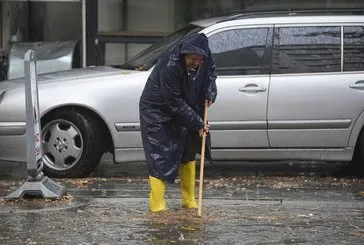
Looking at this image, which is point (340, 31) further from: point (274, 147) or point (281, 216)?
point (281, 216)

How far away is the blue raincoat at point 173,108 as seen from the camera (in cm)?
641

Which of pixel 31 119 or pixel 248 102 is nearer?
pixel 31 119

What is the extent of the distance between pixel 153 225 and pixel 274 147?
2.47 m

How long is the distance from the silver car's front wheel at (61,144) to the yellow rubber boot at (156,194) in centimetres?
179

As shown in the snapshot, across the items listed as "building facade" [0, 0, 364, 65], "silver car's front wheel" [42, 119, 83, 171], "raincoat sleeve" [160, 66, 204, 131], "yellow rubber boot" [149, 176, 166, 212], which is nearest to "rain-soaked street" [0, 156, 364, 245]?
"yellow rubber boot" [149, 176, 166, 212]

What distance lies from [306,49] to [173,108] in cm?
272

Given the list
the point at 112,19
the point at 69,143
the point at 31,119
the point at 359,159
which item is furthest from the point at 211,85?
the point at 112,19

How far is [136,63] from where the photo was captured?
8891mm

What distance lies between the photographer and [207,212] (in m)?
6.98

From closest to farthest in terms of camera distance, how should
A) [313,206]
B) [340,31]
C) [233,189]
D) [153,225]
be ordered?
[153,225]
[313,206]
[233,189]
[340,31]

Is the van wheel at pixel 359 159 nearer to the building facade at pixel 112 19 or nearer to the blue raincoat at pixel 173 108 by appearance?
the blue raincoat at pixel 173 108

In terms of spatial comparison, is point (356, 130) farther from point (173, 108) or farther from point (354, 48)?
point (173, 108)

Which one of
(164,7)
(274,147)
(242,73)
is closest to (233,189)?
(274,147)

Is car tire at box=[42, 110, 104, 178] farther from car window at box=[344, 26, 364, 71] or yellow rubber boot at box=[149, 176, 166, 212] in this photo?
car window at box=[344, 26, 364, 71]
